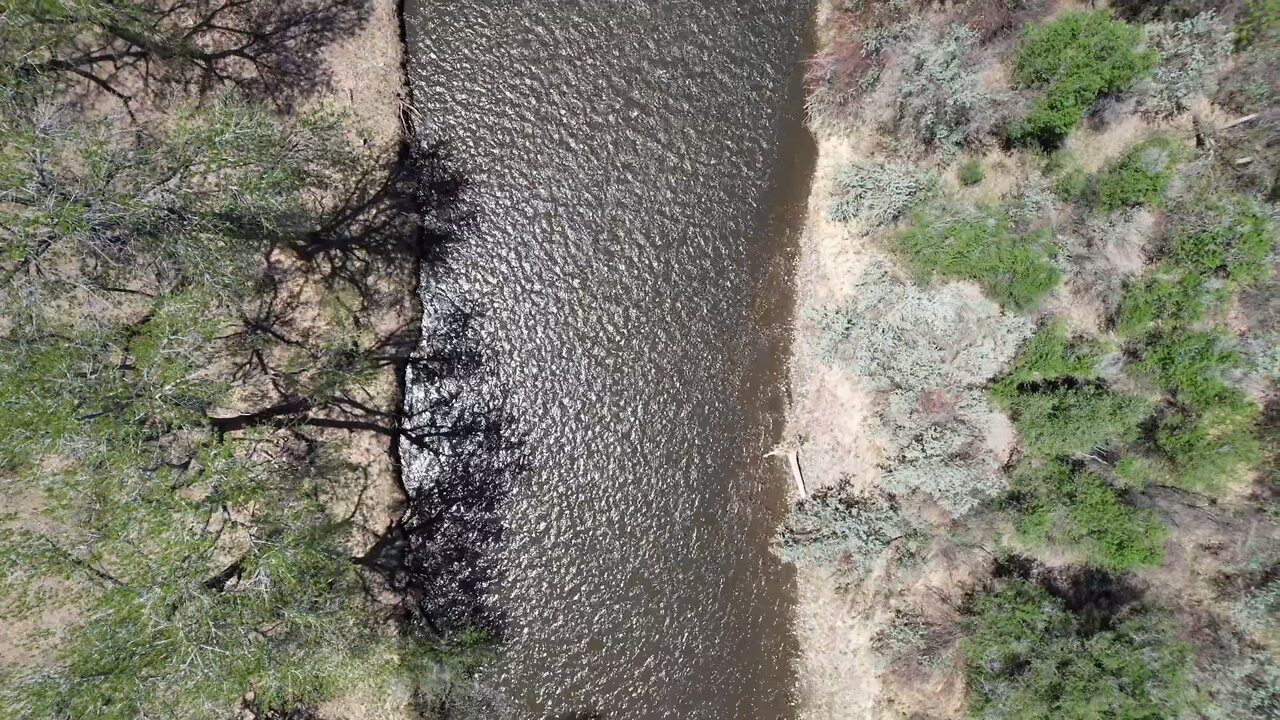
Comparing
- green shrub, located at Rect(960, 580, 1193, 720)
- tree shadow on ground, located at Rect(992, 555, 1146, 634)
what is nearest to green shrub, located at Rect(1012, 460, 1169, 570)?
tree shadow on ground, located at Rect(992, 555, 1146, 634)

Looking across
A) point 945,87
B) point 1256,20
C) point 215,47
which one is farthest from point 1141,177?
point 215,47

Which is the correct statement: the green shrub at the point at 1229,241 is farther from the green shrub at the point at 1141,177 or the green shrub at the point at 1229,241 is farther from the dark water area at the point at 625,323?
the dark water area at the point at 625,323

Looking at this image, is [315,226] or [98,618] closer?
[98,618]

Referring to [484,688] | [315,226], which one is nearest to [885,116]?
[315,226]

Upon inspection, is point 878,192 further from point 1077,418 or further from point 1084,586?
point 1084,586

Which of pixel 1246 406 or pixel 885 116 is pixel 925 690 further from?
pixel 885 116

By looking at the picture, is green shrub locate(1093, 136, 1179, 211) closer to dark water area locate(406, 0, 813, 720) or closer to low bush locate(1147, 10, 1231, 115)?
low bush locate(1147, 10, 1231, 115)
